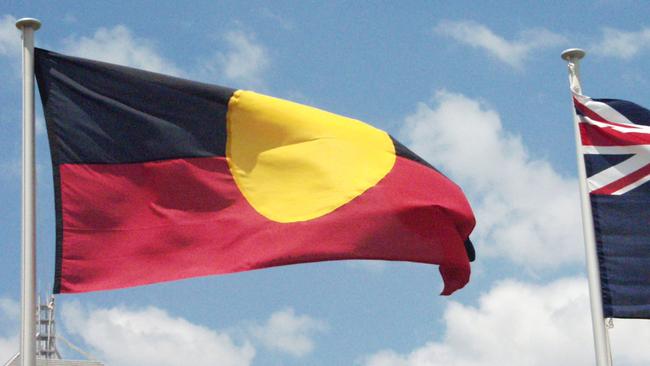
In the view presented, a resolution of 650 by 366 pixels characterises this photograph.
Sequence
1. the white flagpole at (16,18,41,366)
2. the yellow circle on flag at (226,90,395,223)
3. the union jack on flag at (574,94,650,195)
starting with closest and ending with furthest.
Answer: the white flagpole at (16,18,41,366), the yellow circle on flag at (226,90,395,223), the union jack on flag at (574,94,650,195)

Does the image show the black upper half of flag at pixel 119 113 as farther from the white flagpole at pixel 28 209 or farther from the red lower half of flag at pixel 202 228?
the white flagpole at pixel 28 209

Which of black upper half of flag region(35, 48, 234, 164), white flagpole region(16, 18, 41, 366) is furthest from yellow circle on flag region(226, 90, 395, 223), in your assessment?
white flagpole region(16, 18, 41, 366)

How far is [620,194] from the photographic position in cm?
1697

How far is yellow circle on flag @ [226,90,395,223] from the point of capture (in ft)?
48.3

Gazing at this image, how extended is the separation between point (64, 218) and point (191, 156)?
5.01ft

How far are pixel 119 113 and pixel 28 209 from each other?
5.49 ft

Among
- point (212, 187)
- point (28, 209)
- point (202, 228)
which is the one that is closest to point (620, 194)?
point (212, 187)

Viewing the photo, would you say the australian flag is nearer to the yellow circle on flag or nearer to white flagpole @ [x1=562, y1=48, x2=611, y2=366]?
white flagpole @ [x1=562, y1=48, x2=611, y2=366]

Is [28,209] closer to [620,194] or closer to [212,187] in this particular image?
[212,187]

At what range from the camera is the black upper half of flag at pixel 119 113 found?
14305 mm

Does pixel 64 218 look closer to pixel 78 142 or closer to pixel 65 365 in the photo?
pixel 78 142

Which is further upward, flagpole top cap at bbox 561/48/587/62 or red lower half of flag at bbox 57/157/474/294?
flagpole top cap at bbox 561/48/587/62

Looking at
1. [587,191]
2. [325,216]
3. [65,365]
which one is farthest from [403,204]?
[65,365]

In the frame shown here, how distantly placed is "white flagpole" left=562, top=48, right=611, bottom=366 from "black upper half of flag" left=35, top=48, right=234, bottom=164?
15.0 ft
